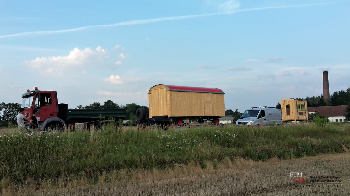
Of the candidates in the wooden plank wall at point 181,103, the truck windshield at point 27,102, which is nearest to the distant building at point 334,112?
the wooden plank wall at point 181,103

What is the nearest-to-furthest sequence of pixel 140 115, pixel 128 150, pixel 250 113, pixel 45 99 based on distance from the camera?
pixel 128 150 → pixel 45 99 → pixel 140 115 → pixel 250 113

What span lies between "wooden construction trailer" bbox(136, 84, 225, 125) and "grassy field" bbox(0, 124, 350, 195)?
10.5m

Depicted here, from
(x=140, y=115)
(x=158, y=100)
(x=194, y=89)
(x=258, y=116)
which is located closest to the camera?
(x=140, y=115)

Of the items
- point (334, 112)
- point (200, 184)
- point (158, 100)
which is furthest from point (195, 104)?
point (334, 112)

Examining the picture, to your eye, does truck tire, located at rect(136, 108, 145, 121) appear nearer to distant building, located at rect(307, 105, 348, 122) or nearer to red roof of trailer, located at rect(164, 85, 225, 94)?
red roof of trailer, located at rect(164, 85, 225, 94)

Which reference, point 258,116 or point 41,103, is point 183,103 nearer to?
point 258,116

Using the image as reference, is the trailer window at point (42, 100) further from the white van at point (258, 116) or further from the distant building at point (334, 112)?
the distant building at point (334, 112)

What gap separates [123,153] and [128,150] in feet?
1.06

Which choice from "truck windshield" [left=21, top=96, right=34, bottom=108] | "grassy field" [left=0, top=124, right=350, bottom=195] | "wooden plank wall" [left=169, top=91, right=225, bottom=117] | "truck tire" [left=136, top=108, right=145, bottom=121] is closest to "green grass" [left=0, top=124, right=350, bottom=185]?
"grassy field" [left=0, top=124, right=350, bottom=195]

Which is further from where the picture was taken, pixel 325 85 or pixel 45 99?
pixel 325 85

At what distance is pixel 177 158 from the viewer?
36.8ft

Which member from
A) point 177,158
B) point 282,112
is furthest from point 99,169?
point 282,112

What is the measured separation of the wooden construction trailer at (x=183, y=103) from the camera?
2612cm

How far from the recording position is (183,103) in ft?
87.9
